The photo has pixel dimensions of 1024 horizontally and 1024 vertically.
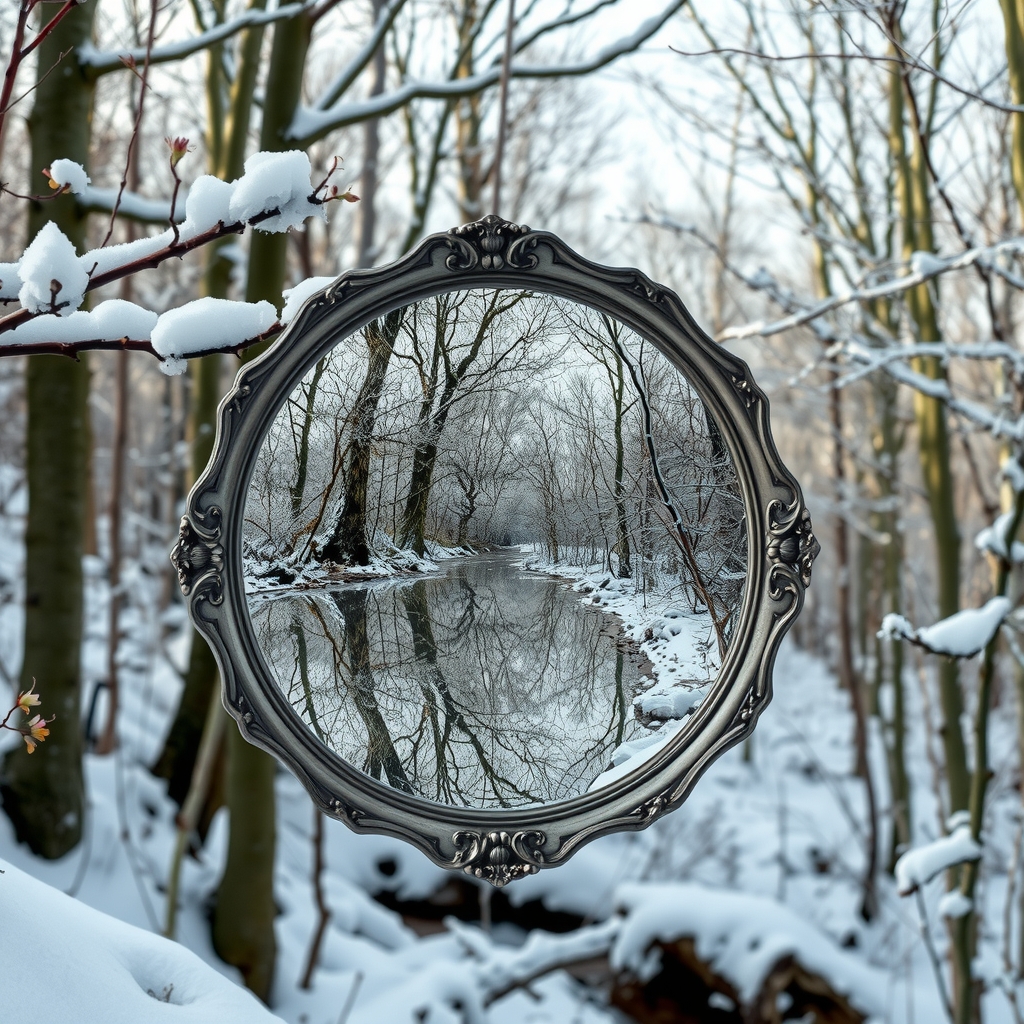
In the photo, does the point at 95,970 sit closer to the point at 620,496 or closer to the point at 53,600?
the point at 620,496

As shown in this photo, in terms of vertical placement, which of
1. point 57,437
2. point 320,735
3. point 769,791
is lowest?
point 769,791

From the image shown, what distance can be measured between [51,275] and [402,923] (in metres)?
4.72

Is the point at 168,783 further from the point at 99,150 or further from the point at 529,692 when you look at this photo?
the point at 529,692

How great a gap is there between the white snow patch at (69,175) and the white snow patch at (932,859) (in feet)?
5.74

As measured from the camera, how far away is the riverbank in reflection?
40.5 inches

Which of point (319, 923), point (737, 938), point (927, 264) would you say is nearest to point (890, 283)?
point (927, 264)

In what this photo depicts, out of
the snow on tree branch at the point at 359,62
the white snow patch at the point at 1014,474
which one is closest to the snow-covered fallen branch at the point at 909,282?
the white snow patch at the point at 1014,474

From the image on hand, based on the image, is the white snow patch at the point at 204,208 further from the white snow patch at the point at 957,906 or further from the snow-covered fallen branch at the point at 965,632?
the white snow patch at the point at 957,906

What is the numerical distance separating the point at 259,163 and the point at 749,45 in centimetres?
344

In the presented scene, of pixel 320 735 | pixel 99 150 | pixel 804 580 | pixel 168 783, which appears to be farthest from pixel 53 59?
pixel 168 783

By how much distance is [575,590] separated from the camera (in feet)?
3.44

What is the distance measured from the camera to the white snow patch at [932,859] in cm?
172

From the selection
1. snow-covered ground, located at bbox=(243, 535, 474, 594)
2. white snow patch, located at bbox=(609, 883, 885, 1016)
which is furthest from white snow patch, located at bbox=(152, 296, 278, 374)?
white snow patch, located at bbox=(609, 883, 885, 1016)

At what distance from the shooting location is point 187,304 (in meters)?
0.99
